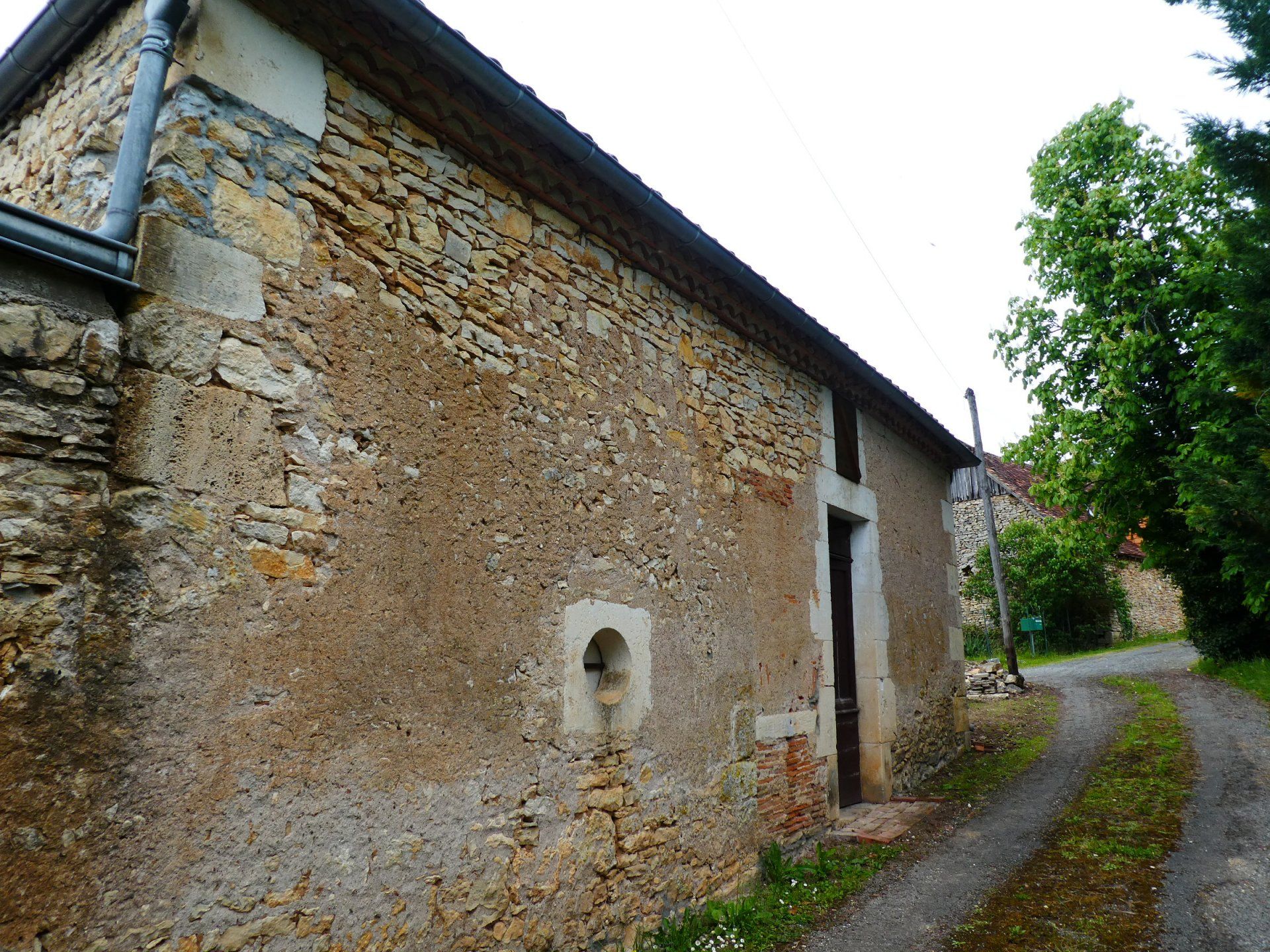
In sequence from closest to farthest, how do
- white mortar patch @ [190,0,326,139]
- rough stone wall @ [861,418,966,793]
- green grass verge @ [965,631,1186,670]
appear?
white mortar patch @ [190,0,326,139], rough stone wall @ [861,418,966,793], green grass verge @ [965,631,1186,670]

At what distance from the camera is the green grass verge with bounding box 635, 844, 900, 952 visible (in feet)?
13.6

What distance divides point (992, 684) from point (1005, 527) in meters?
9.47

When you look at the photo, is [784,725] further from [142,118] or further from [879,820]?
[142,118]

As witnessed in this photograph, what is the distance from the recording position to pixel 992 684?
13594 millimetres

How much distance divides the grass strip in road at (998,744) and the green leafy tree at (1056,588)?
290 inches

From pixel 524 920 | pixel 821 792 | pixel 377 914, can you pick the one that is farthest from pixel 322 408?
pixel 821 792

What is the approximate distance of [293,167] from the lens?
115 inches

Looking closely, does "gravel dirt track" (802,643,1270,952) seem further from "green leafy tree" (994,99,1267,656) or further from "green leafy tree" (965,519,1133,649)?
"green leafy tree" (965,519,1133,649)

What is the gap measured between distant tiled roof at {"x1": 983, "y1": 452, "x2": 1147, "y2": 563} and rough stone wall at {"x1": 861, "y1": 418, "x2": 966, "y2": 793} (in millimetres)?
13139

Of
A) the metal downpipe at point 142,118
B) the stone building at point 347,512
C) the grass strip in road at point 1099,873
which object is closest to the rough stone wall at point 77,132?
the stone building at point 347,512

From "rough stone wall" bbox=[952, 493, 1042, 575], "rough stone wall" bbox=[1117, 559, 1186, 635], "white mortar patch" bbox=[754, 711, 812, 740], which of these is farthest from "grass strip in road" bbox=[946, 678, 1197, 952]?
"rough stone wall" bbox=[1117, 559, 1186, 635]

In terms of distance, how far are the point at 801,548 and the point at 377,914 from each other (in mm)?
3854

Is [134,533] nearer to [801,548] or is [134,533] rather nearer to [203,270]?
[203,270]

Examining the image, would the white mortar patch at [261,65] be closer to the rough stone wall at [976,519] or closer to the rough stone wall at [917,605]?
the rough stone wall at [917,605]
